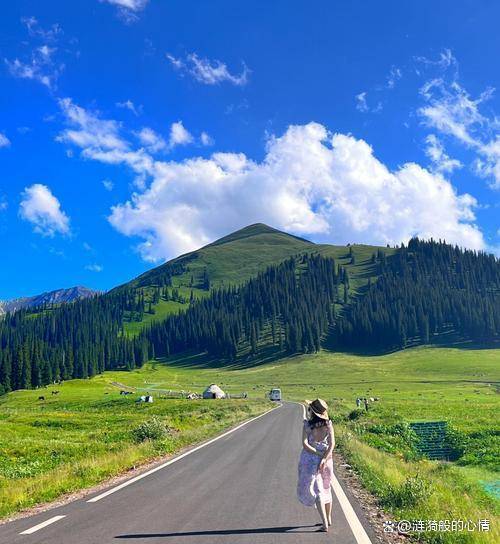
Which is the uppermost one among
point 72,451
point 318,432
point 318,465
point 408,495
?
point 318,432

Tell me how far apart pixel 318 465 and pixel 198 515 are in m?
3.00

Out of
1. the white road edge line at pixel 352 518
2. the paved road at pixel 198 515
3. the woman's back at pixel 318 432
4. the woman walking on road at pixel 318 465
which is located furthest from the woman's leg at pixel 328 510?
the woman's back at pixel 318 432

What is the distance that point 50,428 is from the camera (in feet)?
152

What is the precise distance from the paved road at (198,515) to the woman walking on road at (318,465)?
486 millimetres

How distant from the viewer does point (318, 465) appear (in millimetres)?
9523

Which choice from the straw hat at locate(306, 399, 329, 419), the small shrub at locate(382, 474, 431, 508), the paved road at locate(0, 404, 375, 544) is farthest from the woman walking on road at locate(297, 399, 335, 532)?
the small shrub at locate(382, 474, 431, 508)

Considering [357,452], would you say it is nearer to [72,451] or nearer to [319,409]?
[319,409]

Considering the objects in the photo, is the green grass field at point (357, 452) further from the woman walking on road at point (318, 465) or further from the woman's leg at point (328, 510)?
the woman walking on road at point (318, 465)

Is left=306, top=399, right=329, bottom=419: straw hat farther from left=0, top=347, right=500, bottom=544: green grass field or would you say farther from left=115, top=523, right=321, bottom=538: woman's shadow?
left=0, top=347, right=500, bottom=544: green grass field

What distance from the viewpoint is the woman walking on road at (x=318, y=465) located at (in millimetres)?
9258

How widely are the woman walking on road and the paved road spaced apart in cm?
49

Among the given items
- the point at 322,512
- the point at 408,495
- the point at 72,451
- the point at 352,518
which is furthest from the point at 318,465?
Answer: the point at 72,451

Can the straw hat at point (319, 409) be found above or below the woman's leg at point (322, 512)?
above

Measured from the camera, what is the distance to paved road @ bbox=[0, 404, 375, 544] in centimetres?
870
